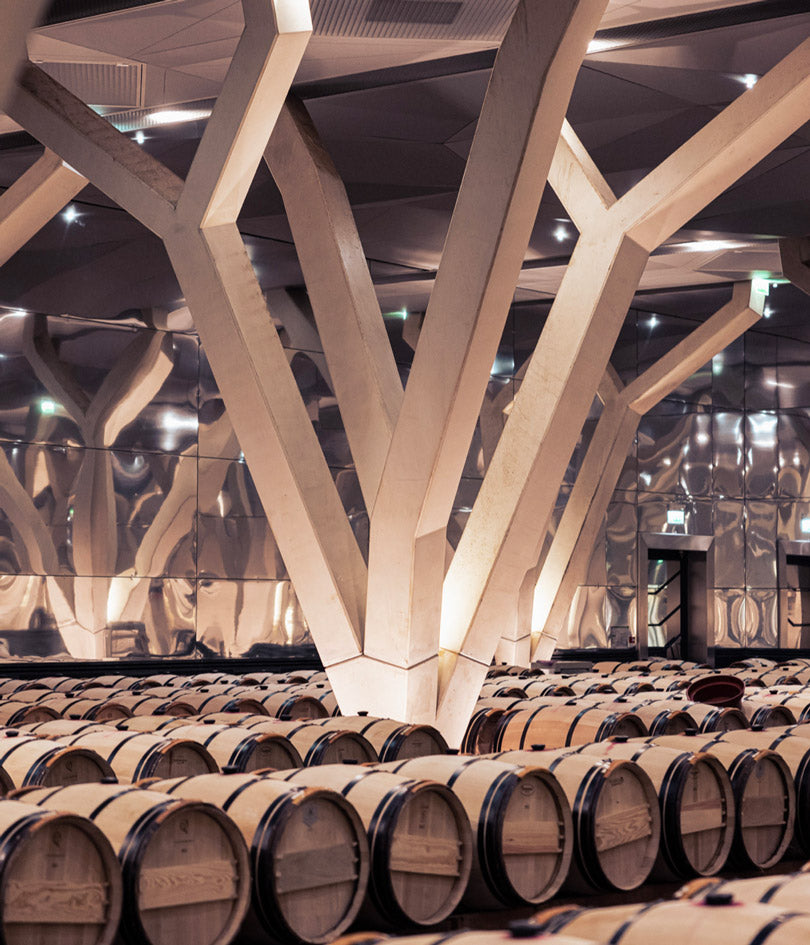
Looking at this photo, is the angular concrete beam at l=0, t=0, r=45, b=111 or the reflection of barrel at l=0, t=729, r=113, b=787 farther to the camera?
the angular concrete beam at l=0, t=0, r=45, b=111

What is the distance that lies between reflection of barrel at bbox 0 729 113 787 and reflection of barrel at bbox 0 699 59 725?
3235 mm

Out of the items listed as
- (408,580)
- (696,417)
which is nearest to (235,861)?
(408,580)

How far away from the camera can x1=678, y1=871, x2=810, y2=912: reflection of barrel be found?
435cm

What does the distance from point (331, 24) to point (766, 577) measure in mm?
18735

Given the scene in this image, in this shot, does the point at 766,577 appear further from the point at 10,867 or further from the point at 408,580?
the point at 10,867

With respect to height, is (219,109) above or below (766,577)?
above

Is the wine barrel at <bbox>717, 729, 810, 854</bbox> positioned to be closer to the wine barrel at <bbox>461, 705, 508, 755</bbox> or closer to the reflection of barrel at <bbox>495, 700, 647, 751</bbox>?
the reflection of barrel at <bbox>495, 700, 647, 751</bbox>

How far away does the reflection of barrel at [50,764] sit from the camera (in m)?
7.62

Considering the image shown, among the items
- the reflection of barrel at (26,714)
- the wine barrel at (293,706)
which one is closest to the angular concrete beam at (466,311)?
the wine barrel at (293,706)

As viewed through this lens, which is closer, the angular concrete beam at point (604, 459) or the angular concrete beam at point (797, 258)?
the angular concrete beam at point (797, 258)

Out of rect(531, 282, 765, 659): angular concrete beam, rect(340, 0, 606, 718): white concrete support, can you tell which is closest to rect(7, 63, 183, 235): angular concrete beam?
rect(340, 0, 606, 718): white concrete support

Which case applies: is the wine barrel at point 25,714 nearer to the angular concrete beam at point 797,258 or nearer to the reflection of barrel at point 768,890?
the reflection of barrel at point 768,890

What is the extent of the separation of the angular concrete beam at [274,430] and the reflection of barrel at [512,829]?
4.53m

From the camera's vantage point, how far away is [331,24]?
11.8 metres
